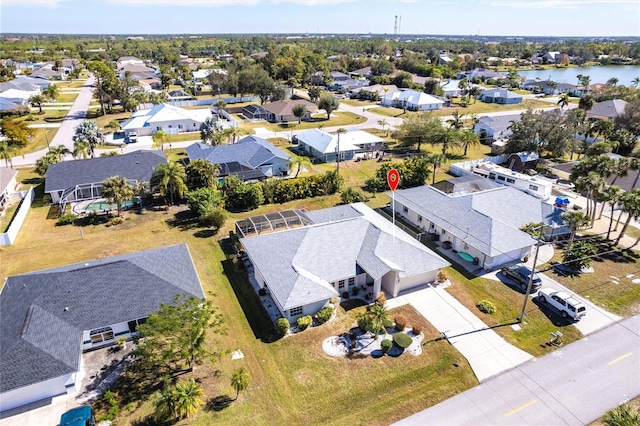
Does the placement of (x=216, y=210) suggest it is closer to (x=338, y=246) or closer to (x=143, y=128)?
(x=338, y=246)

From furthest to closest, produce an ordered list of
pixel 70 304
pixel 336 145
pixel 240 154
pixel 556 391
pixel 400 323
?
pixel 336 145
pixel 240 154
pixel 400 323
pixel 70 304
pixel 556 391

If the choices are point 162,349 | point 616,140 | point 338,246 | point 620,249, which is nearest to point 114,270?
point 162,349

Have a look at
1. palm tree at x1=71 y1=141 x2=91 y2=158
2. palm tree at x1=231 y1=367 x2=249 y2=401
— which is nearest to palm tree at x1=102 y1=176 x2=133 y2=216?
palm tree at x1=71 y1=141 x2=91 y2=158

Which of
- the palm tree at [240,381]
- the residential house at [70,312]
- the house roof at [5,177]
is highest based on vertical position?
the house roof at [5,177]

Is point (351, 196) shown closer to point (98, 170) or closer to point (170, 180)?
point (170, 180)

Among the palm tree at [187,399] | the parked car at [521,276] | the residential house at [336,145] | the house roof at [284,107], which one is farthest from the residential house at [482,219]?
the house roof at [284,107]

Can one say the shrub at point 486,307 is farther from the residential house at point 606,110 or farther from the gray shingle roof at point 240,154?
the residential house at point 606,110

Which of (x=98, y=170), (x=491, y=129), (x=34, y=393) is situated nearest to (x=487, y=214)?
(x=34, y=393)
